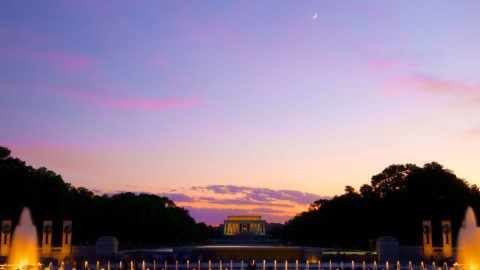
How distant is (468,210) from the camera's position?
65438mm

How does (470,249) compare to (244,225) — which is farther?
(244,225)

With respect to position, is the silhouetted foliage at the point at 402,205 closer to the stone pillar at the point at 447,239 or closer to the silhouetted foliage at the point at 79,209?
the stone pillar at the point at 447,239

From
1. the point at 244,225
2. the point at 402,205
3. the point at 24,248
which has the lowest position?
the point at 24,248

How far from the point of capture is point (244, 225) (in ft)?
487

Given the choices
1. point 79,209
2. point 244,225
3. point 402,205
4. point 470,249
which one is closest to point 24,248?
point 79,209

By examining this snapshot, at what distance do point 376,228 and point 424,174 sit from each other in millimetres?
11637

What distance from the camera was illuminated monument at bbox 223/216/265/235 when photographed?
146m

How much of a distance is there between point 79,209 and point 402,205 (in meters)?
45.3

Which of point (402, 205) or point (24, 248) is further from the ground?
point (402, 205)

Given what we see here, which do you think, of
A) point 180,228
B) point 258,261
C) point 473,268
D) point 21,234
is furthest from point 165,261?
point 180,228

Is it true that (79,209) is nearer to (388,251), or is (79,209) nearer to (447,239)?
(388,251)

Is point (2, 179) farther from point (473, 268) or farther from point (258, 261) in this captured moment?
point (473, 268)

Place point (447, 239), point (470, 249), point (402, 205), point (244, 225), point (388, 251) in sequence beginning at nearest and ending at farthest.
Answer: point (470, 249)
point (388, 251)
point (447, 239)
point (402, 205)
point (244, 225)

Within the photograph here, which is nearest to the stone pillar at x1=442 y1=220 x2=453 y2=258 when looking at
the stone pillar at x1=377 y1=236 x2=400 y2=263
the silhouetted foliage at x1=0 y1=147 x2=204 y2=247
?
the stone pillar at x1=377 y1=236 x2=400 y2=263
